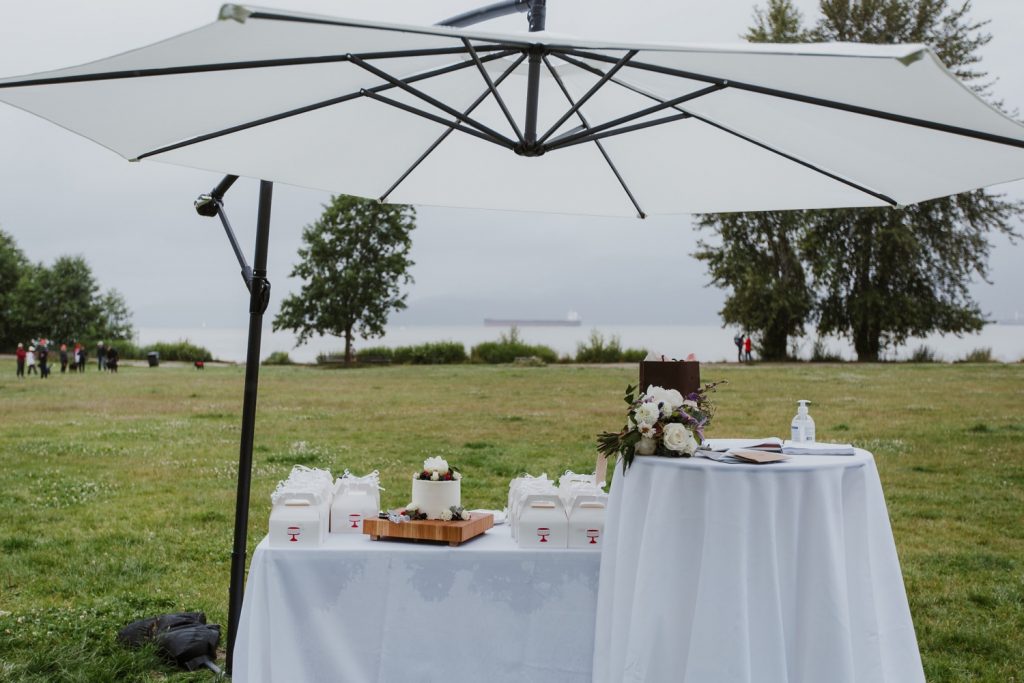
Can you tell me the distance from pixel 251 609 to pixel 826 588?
2.21m

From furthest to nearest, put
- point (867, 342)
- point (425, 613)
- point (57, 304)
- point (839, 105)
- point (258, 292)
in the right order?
point (57, 304) → point (867, 342) → point (258, 292) → point (425, 613) → point (839, 105)

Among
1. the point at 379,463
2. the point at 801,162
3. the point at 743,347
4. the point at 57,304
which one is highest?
the point at 57,304

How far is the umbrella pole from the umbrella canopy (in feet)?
0.74

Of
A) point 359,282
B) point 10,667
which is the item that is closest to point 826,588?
point 10,667

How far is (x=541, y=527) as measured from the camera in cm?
360

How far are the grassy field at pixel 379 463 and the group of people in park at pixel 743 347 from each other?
14.0 ft

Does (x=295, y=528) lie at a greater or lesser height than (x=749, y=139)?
lesser

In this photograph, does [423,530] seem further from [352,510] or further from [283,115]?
[283,115]

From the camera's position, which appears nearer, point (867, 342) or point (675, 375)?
point (675, 375)

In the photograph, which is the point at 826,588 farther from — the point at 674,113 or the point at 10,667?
the point at 10,667

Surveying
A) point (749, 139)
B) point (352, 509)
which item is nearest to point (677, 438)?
point (352, 509)

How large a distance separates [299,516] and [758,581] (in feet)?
6.03

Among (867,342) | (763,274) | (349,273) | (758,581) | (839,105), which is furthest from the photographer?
(349,273)

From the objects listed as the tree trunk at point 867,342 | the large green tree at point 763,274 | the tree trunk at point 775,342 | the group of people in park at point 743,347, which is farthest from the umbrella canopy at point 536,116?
the tree trunk at point 867,342
